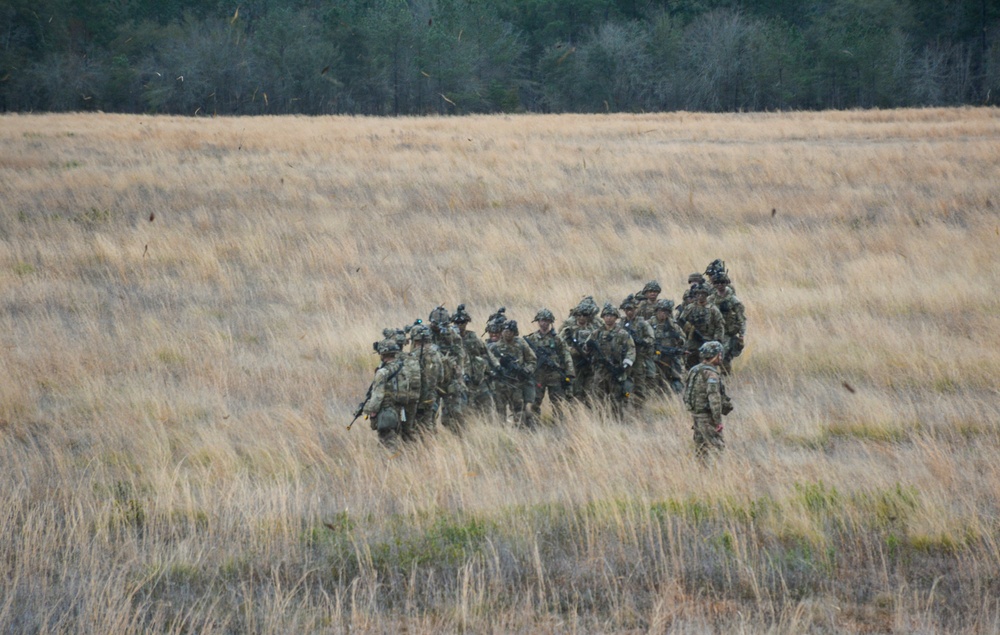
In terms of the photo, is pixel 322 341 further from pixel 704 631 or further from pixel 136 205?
pixel 136 205

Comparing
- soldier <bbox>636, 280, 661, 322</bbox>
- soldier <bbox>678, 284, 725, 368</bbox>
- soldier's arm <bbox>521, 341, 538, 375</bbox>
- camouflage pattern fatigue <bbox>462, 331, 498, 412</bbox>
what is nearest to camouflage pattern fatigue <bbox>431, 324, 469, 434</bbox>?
camouflage pattern fatigue <bbox>462, 331, 498, 412</bbox>

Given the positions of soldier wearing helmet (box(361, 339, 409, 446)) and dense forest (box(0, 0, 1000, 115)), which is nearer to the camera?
soldier wearing helmet (box(361, 339, 409, 446))

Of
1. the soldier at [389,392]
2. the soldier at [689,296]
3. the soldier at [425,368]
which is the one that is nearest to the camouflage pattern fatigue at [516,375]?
the soldier at [425,368]

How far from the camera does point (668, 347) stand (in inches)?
367

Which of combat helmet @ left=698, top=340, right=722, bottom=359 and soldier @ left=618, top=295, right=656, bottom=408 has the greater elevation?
combat helmet @ left=698, top=340, right=722, bottom=359

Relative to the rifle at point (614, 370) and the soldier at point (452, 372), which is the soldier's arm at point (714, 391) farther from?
the soldier at point (452, 372)

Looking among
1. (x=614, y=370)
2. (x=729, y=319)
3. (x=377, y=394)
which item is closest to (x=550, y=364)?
(x=614, y=370)

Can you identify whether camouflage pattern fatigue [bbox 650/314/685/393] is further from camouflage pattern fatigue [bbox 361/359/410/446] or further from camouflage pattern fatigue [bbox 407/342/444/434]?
camouflage pattern fatigue [bbox 361/359/410/446]

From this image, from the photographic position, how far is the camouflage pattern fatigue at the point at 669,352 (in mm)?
9352

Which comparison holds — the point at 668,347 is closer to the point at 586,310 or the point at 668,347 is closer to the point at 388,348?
the point at 586,310

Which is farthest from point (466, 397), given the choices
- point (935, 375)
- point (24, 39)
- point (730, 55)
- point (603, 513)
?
point (24, 39)

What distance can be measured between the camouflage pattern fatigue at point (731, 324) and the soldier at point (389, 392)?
4.07m

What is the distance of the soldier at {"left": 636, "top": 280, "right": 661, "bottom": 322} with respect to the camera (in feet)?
32.4

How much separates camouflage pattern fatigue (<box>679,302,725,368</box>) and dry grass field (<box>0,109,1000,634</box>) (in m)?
0.65
